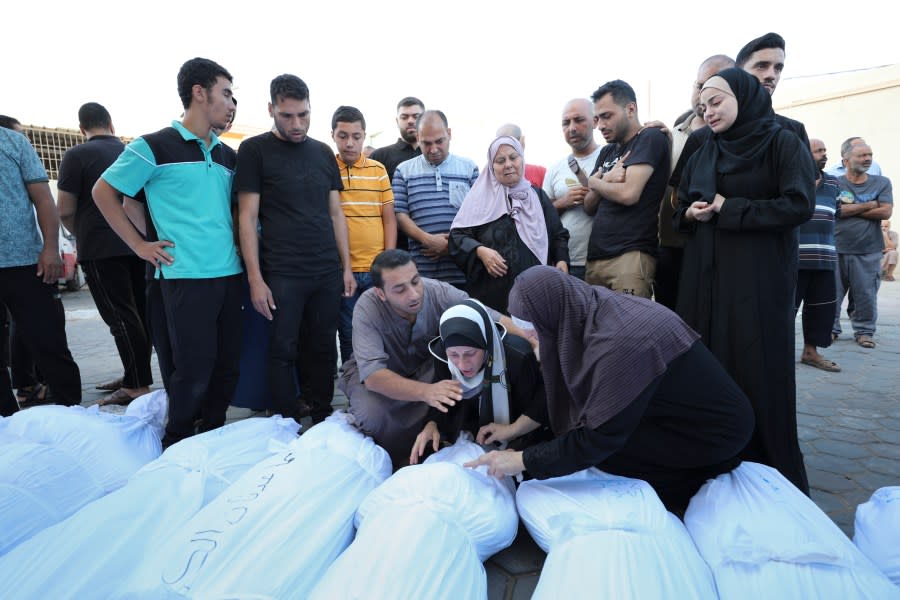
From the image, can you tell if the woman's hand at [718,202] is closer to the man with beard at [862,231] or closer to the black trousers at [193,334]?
the black trousers at [193,334]

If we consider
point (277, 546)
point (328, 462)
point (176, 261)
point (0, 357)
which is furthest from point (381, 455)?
point (0, 357)

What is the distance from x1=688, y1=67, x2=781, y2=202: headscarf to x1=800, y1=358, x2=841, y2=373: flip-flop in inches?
98.3

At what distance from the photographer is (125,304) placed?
315cm

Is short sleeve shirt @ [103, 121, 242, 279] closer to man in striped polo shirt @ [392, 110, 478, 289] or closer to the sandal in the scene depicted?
man in striped polo shirt @ [392, 110, 478, 289]

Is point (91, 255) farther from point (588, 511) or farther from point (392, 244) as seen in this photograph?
point (588, 511)

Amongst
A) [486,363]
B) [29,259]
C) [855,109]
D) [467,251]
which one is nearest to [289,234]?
[467,251]

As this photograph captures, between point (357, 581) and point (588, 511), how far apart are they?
0.66 metres

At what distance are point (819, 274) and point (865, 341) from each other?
1304 mm

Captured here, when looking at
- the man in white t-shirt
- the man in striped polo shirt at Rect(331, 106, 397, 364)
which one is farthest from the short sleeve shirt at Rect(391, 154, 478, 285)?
the man in white t-shirt

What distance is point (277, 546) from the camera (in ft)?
4.37

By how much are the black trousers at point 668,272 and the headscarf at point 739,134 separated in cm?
62

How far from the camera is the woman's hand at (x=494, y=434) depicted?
6.49ft

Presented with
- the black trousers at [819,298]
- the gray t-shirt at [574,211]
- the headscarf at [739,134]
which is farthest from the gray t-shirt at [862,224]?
the headscarf at [739,134]

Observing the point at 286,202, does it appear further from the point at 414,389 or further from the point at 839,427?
the point at 839,427
